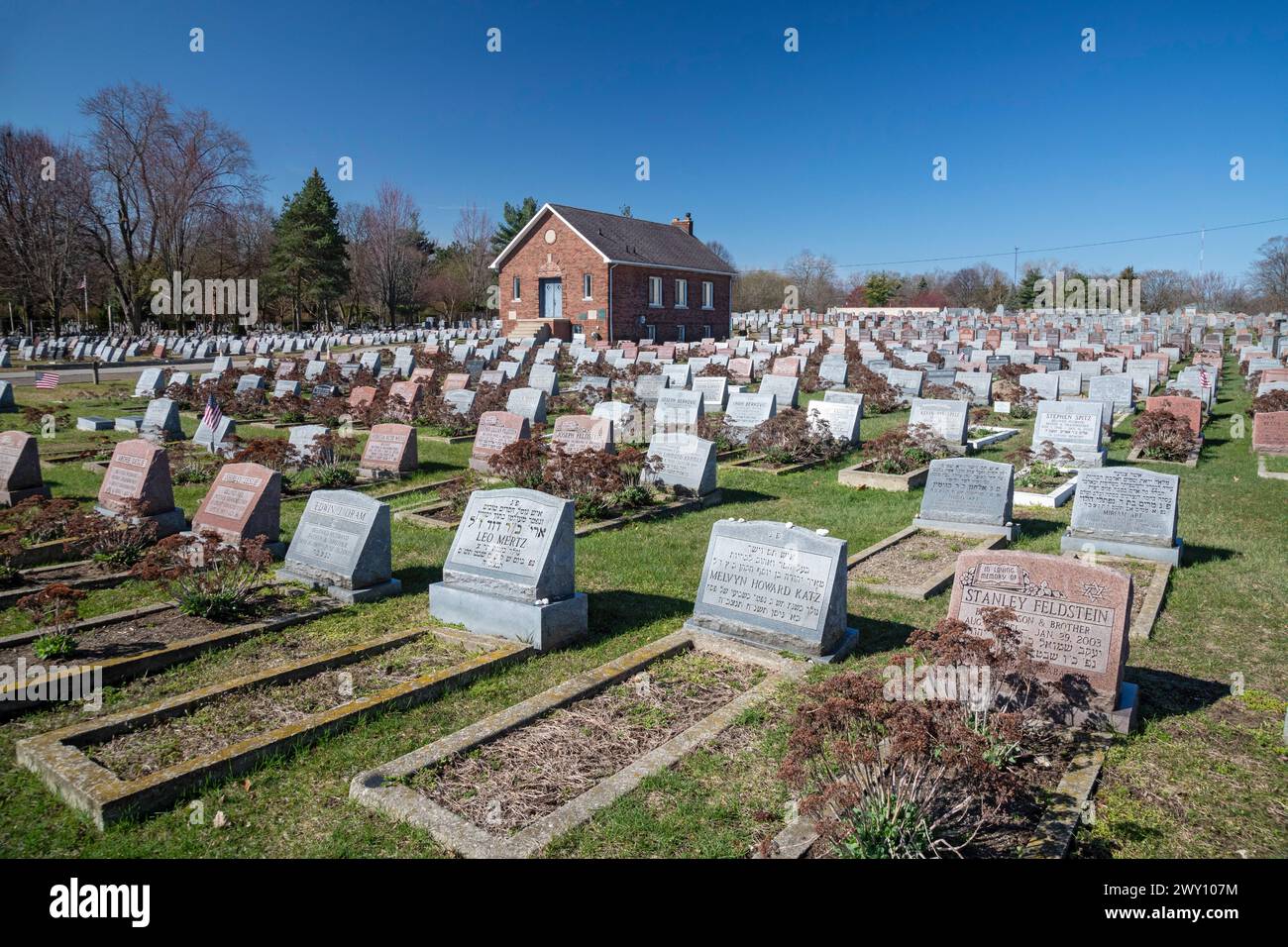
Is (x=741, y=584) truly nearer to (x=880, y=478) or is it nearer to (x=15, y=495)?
(x=880, y=478)

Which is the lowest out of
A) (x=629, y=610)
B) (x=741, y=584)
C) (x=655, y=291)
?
(x=629, y=610)

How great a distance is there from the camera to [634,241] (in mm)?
43969

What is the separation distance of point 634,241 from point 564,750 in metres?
41.7

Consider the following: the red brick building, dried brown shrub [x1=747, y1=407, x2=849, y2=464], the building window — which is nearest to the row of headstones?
dried brown shrub [x1=747, y1=407, x2=849, y2=464]

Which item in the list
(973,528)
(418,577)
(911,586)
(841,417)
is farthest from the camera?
(841,417)

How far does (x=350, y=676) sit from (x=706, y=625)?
257 cm

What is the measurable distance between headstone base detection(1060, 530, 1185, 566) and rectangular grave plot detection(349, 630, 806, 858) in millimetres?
4303

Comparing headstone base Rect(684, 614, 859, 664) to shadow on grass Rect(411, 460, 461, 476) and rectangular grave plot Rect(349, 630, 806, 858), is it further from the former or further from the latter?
shadow on grass Rect(411, 460, 461, 476)

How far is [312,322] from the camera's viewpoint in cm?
6956

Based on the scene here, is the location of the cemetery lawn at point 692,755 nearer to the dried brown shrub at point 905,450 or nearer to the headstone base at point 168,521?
the headstone base at point 168,521

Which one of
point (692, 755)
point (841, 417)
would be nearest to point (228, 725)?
point (692, 755)

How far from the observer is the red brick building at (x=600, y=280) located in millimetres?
40531
